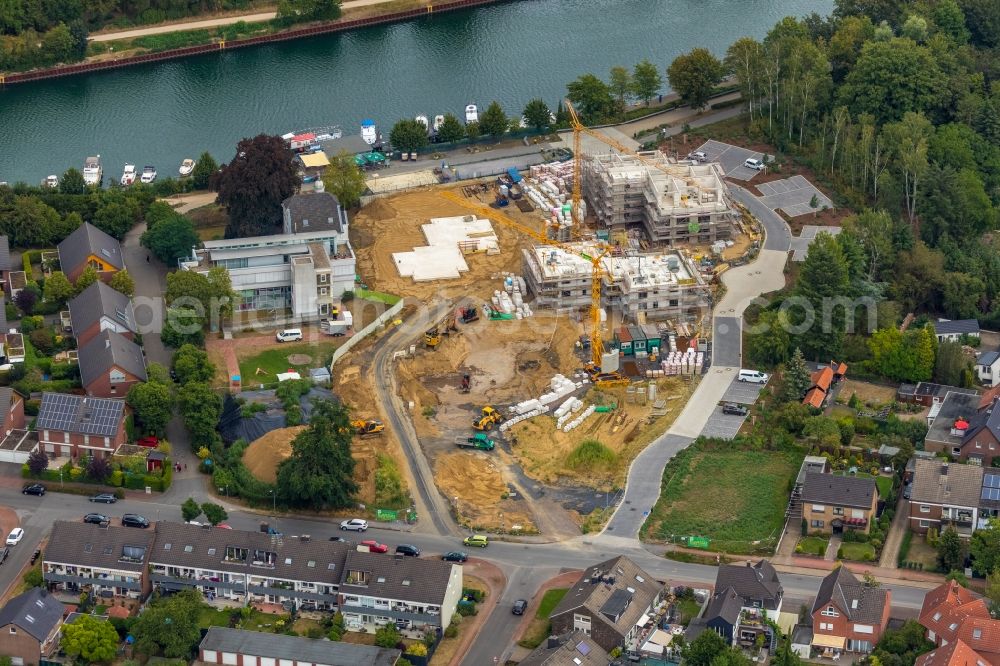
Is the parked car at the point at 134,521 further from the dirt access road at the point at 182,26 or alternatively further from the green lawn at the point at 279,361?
the dirt access road at the point at 182,26

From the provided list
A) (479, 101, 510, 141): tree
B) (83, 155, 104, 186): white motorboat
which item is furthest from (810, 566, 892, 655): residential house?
(83, 155, 104, 186): white motorboat

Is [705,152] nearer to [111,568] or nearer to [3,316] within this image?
Answer: [3,316]

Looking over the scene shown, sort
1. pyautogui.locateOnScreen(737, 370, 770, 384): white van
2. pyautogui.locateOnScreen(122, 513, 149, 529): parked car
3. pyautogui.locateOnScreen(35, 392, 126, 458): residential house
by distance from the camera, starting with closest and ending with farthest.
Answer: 1. pyautogui.locateOnScreen(122, 513, 149, 529): parked car
2. pyautogui.locateOnScreen(35, 392, 126, 458): residential house
3. pyautogui.locateOnScreen(737, 370, 770, 384): white van

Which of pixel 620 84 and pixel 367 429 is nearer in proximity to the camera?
pixel 367 429

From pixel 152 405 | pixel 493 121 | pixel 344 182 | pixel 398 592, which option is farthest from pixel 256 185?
pixel 398 592

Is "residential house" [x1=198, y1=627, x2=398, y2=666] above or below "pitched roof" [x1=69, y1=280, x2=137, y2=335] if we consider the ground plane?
below

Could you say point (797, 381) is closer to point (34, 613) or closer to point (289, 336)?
point (289, 336)

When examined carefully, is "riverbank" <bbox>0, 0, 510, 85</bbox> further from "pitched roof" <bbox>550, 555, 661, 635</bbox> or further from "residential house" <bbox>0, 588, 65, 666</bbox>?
"pitched roof" <bbox>550, 555, 661, 635</bbox>
